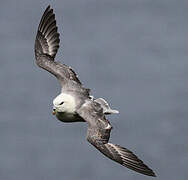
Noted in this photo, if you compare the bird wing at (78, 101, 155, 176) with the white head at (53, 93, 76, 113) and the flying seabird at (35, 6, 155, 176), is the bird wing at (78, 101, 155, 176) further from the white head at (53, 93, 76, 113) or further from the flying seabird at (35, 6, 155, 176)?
the white head at (53, 93, 76, 113)

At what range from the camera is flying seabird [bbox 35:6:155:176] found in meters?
19.7

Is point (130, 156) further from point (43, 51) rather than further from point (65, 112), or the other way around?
point (43, 51)

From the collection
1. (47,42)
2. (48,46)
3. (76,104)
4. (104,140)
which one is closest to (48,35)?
(47,42)

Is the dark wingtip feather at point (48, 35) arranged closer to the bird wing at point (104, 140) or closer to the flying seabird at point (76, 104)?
the flying seabird at point (76, 104)

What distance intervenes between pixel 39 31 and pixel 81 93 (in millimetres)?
3885

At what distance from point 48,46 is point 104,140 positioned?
573 centimetres

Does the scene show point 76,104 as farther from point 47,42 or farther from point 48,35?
point 48,35

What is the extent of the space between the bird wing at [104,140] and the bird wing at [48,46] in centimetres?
217

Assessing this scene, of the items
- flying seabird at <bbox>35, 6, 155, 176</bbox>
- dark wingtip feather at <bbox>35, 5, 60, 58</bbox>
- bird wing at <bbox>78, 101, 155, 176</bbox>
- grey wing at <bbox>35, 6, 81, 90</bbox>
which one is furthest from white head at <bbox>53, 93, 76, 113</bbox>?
dark wingtip feather at <bbox>35, 5, 60, 58</bbox>

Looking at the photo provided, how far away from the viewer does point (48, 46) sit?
24.7m

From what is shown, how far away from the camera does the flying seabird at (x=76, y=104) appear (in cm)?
1967

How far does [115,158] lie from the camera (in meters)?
19.5

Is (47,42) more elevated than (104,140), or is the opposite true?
(47,42)

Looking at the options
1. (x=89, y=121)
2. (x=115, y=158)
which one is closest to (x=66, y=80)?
(x=89, y=121)
